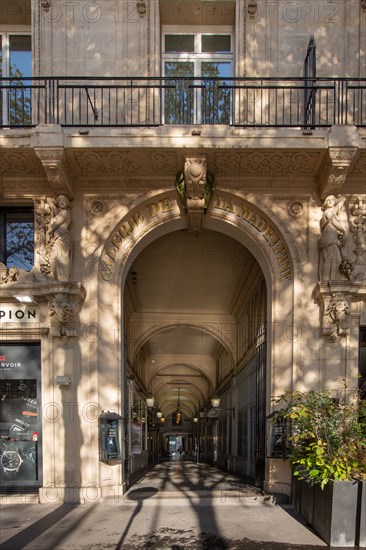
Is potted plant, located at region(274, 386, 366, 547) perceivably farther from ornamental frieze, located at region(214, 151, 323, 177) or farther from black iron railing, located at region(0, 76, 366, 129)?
black iron railing, located at region(0, 76, 366, 129)

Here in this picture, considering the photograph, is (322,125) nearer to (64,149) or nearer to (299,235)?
(299,235)

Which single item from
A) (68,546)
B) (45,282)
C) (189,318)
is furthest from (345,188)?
(189,318)

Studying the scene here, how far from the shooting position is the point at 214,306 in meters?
18.2

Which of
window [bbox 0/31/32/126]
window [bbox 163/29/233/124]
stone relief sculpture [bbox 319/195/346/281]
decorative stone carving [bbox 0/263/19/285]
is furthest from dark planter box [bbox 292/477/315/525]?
window [bbox 0/31/32/126]

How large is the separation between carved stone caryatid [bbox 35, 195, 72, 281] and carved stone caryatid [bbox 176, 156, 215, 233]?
7.29 feet

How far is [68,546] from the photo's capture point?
6594mm

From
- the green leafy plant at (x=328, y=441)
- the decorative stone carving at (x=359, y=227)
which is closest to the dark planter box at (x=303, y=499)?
the green leafy plant at (x=328, y=441)

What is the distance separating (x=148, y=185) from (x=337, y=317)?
433 cm

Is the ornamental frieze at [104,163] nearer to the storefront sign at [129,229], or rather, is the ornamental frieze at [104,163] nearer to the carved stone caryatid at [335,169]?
the storefront sign at [129,229]

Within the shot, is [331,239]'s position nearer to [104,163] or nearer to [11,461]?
[104,163]

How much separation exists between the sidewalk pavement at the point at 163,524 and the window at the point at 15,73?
24.1ft

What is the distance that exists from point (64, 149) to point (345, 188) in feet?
17.5

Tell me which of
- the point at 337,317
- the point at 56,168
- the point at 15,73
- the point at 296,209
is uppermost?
the point at 15,73

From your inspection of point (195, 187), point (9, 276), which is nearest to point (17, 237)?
point (9, 276)
